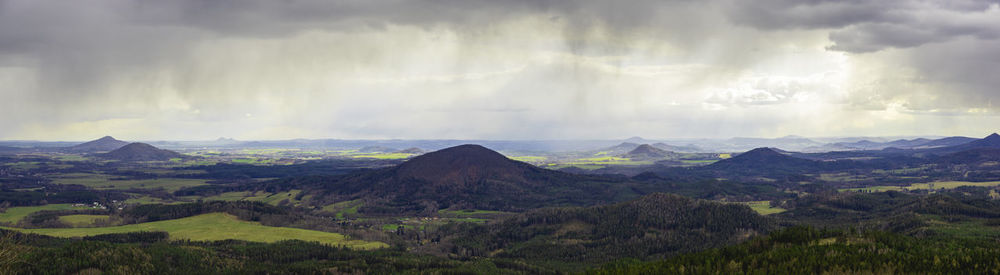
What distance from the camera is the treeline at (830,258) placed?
77562 millimetres

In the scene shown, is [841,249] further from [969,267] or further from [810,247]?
[969,267]

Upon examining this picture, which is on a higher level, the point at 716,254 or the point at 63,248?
the point at 716,254

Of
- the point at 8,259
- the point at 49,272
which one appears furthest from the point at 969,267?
the point at 49,272

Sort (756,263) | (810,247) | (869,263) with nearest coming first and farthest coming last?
1. (869,263)
2. (756,263)
3. (810,247)

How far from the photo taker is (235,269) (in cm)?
19838

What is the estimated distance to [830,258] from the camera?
8850cm

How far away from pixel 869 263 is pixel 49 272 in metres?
220

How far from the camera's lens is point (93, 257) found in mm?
180375

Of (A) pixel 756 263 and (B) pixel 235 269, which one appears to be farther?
(B) pixel 235 269

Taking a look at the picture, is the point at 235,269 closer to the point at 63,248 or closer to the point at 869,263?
the point at 63,248

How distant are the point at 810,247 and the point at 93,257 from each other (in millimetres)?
214634

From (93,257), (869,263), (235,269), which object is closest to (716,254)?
(869,263)

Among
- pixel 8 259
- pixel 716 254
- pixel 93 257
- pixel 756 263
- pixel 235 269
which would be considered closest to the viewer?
pixel 8 259

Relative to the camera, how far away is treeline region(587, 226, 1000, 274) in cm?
7756
